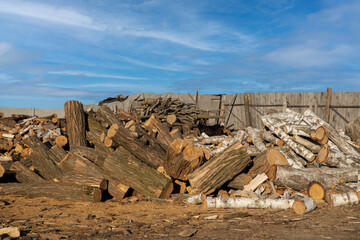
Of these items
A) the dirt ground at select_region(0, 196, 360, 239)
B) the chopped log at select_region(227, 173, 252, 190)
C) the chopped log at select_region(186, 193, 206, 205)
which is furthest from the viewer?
the chopped log at select_region(227, 173, 252, 190)

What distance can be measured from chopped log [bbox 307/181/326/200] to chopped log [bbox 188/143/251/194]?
4.39ft

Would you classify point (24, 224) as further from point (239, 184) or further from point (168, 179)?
point (239, 184)

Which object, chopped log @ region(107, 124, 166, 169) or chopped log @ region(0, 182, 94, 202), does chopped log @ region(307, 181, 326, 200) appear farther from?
chopped log @ region(0, 182, 94, 202)

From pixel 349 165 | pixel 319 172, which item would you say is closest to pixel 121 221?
pixel 319 172

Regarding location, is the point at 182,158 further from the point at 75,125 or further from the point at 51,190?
the point at 75,125

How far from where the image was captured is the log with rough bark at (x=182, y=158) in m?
6.21

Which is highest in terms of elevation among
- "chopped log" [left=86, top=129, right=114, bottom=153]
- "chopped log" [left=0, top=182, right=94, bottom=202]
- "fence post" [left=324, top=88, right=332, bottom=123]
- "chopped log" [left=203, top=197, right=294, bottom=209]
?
"fence post" [left=324, top=88, right=332, bottom=123]

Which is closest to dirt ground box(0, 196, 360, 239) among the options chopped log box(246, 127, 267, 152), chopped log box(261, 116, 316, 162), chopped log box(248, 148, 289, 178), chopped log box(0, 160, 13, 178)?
chopped log box(248, 148, 289, 178)

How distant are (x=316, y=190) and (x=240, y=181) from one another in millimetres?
1513

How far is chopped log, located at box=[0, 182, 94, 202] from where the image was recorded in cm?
688

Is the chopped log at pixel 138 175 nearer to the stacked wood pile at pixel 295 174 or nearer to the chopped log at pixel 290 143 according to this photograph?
the stacked wood pile at pixel 295 174

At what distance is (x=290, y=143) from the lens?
8203 mm

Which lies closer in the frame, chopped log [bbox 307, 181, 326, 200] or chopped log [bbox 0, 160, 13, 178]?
chopped log [bbox 307, 181, 326, 200]

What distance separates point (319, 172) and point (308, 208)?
1584 millimetres
